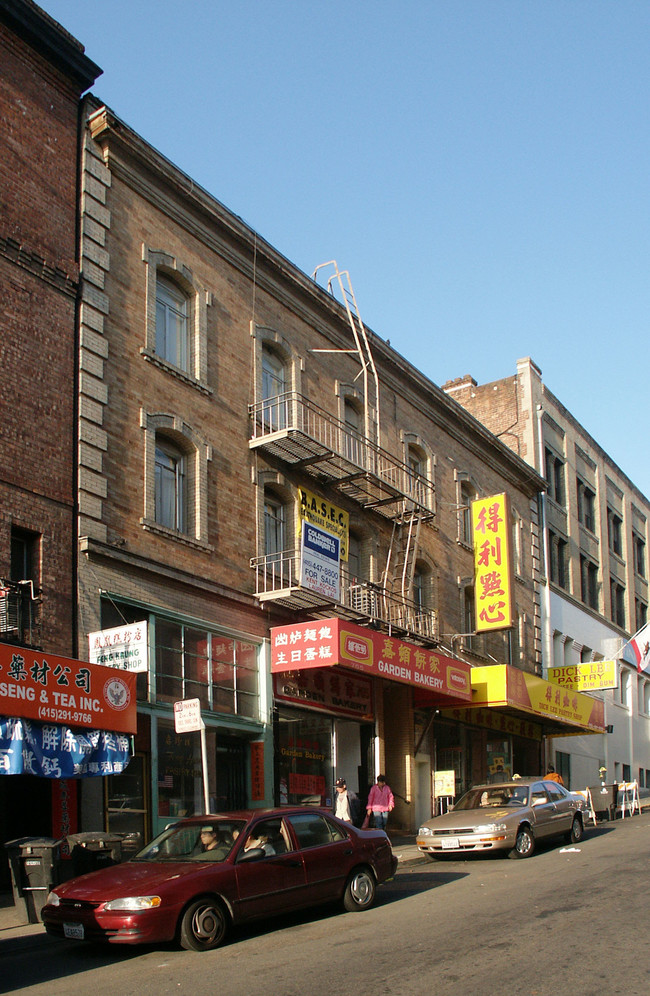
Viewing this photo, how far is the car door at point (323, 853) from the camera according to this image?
12125mm

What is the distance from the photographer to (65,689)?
14234 millimetres

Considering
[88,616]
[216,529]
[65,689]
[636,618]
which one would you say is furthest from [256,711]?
[636,618]

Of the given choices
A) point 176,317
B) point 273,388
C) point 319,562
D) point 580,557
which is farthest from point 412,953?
point 580,557

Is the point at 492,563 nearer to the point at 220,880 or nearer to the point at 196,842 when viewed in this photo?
the point at 196,842

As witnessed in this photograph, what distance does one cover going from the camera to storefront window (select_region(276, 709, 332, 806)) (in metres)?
20.9

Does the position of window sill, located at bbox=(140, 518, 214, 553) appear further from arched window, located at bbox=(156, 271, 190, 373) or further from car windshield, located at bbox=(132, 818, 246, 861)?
car windshield, located at bbox=(132, 818, 246, 861)

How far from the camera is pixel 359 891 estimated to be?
41.8 ft

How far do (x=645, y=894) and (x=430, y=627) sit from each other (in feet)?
48.5

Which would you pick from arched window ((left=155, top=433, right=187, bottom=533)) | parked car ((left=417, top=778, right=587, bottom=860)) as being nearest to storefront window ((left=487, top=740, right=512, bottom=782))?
parked car ((left=417, top=778, right=587, bottom=860))

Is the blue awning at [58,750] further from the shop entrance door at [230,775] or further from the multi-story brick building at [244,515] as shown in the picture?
the shop entrance door at [230,775]

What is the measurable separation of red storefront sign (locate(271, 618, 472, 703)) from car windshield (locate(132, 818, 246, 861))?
741 centimetres

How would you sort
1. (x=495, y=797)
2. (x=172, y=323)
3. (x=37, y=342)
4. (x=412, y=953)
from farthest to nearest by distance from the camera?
1. (x=172, y=323)
2. (x=495, y=797)
3. (x=37, y=342)
4. (x=412, y=953)

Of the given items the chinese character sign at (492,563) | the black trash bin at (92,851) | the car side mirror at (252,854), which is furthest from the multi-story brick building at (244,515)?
the car side mirror at (252,854)

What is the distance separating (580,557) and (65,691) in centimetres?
2982
